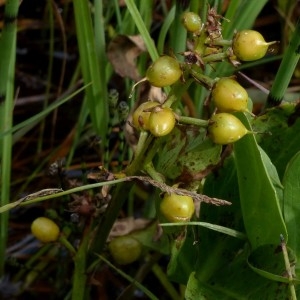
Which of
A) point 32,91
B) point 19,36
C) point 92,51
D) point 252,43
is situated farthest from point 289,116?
point 19,36

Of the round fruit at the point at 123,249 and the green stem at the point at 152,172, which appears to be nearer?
the green stem at the point at 152,172

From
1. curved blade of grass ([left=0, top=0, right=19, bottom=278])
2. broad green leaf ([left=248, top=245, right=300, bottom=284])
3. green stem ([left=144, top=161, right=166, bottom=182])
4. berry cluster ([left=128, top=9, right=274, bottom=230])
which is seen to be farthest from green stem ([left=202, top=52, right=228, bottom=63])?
curved blade of grass ([left=0, top=0, right=19, bottom=278])

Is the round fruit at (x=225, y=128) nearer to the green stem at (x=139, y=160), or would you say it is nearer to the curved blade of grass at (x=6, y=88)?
the green stem at (x=139, y=160)

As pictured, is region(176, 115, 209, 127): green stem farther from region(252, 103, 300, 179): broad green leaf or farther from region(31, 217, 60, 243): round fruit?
region(31, 217, 60, 243): round fruit

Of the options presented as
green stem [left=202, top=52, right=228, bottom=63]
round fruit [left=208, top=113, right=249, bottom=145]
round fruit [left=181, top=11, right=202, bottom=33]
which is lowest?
round fruit [left=208, top=113, right=249, bottom=145]

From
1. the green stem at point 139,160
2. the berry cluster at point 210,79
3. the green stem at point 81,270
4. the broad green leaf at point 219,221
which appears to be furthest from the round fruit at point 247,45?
the green stem at point 81,270

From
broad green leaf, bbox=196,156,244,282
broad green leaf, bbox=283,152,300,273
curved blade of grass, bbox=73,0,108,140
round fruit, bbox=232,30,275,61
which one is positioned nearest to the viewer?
round fruit, bbox=232,30,275,61

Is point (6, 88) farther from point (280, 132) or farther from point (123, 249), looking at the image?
point (280, 132)
